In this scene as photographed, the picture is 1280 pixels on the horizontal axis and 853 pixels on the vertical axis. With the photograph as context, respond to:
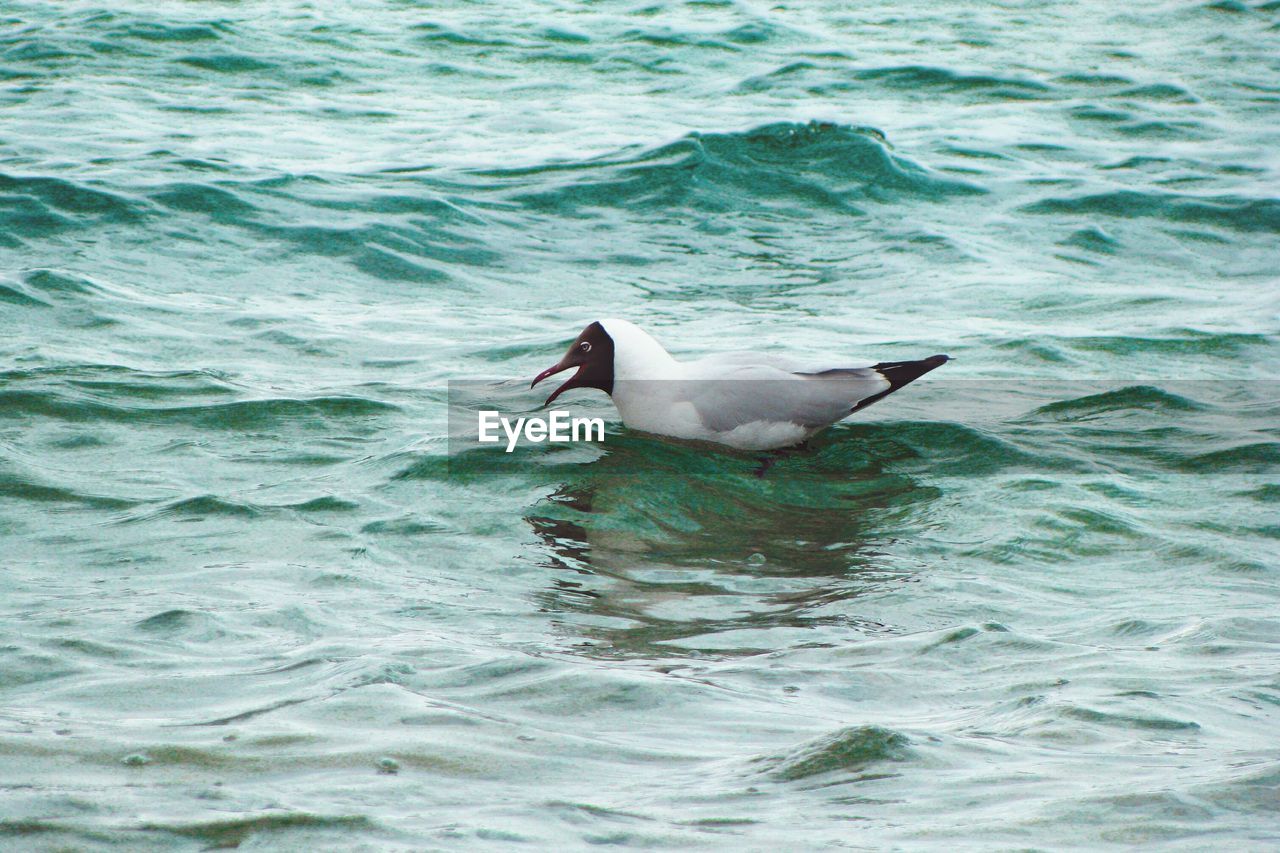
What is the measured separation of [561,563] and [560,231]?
5925 millimetres

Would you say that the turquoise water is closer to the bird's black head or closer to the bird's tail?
the bird's tail

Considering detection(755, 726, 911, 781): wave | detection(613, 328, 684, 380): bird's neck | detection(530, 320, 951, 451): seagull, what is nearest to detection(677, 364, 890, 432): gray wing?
detection(530, 320, 951, 451): seagull

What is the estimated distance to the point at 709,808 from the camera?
3.31 meters

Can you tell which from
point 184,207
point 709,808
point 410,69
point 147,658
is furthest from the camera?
point 410,69

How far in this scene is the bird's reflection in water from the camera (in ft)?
16.0

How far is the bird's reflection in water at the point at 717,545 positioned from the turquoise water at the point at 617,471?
27 millimetres

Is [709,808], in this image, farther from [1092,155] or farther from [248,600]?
[1092,155]

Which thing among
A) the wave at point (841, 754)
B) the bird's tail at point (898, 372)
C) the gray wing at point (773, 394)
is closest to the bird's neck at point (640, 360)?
the gray wing at point (773, 394)

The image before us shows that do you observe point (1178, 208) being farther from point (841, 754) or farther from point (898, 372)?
point (841, 754)

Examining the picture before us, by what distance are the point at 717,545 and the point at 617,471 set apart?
1.02 metres

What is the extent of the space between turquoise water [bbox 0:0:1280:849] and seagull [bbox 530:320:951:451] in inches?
7.3

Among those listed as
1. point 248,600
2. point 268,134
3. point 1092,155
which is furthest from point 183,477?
point 1092,155

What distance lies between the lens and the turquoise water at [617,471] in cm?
349

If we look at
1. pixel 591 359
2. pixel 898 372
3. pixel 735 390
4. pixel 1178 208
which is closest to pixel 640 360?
pixel 591 359
